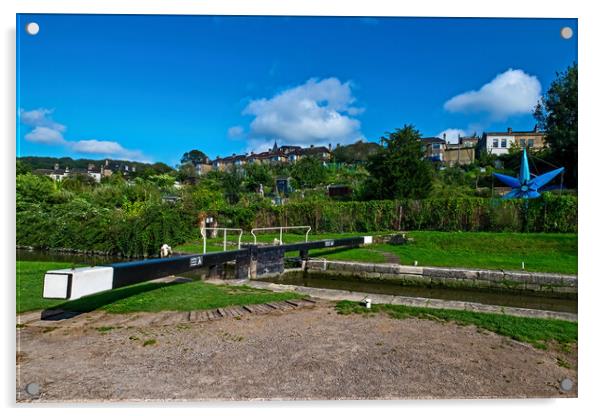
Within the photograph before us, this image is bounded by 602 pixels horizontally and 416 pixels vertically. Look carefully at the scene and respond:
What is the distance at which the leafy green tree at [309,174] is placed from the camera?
140 feet

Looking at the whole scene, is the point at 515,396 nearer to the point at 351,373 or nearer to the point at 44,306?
the point at 351,373

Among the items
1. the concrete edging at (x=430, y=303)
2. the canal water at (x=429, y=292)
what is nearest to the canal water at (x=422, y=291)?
the canal water at (x=429, y=292)

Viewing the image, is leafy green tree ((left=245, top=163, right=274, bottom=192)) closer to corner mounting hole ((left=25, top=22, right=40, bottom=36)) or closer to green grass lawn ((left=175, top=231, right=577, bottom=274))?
green grass lawn ((left=175, top=231, right=577, bottom=274))

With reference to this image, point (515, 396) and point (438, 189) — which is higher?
point (438, 189)

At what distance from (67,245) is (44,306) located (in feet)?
44.5

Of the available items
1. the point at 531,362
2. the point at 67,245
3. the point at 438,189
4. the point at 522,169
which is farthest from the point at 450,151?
the point at 531,362

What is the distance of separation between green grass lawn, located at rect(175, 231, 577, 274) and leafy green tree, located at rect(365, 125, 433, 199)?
6395 mm

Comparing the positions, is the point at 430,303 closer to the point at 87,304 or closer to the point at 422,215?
the point at 87,304

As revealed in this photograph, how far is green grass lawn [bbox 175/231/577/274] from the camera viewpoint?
29.8 feet

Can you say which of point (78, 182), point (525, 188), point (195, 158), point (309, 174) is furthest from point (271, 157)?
point (525, 188)

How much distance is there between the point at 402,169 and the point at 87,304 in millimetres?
18162

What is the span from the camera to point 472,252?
11.3 metres

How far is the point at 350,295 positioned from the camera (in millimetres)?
5672

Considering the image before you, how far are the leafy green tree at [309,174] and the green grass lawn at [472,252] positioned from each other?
29.2 metres
